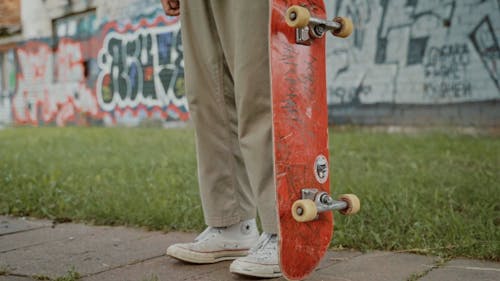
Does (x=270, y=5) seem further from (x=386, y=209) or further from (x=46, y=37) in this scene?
(x=46, y=37)

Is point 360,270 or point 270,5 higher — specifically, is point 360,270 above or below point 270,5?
below

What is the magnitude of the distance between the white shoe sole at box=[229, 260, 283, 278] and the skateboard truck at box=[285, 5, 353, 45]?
0.73 m

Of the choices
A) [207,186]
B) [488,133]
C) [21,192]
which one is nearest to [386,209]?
[207,186]

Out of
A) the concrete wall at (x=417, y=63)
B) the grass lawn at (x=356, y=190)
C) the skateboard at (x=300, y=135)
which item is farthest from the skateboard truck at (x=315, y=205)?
the concrete wall at (x=417, y=63)

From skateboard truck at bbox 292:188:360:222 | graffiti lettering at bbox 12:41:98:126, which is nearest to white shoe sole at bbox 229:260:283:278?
skateboard truck at bbox 292:188:360:222

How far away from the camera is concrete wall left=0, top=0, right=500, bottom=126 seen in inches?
326

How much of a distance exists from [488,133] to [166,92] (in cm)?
677

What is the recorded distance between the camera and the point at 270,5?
1895mm

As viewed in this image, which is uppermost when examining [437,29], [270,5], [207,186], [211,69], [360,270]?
[437,29]

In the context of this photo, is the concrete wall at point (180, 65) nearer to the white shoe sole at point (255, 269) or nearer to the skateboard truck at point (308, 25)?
the skateboard truck at point (308, 25)

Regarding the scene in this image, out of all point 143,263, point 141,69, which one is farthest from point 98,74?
point 143,263

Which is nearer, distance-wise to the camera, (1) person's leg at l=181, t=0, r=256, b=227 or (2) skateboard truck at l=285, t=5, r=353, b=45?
(2) skateboard truck at l=285, t=5, r=353, b=45

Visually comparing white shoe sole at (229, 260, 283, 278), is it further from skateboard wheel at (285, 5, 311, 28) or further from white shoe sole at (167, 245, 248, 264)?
skateboard wheel at (285, 5, 311, 28)

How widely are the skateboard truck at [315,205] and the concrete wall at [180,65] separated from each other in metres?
6.64
